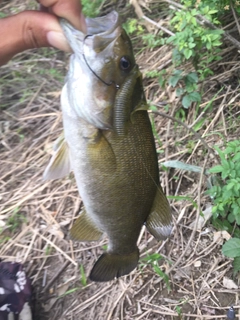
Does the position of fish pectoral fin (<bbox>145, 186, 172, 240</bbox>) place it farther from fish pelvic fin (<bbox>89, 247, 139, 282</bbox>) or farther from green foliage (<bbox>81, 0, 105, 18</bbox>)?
green foliage (<bbox>81, 0, 105, 18</bbox>)

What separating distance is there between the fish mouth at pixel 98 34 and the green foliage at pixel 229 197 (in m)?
1.02

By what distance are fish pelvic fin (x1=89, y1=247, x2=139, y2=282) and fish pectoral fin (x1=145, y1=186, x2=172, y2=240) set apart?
0.50 feet

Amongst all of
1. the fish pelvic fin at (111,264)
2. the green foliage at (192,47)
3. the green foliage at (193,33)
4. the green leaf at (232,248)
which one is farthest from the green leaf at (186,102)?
the fish pelvic fin at (111,264)

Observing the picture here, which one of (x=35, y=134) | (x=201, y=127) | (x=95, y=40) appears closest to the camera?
(x=95, y=40)

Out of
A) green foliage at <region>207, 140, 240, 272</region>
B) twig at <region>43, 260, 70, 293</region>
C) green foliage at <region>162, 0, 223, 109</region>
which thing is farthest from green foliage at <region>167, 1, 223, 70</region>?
twig at <region>43, 260, 70, 293</region>

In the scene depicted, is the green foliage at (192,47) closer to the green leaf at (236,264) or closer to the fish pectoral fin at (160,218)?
the green leaf at (236,264)

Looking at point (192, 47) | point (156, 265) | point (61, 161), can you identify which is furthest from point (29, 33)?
point (156, 265)

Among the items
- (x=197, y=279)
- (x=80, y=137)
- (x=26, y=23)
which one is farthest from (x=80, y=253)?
(x=26, y=23)

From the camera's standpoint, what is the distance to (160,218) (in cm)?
192

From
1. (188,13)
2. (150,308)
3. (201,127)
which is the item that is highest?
(188,13)

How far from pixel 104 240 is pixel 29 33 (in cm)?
152

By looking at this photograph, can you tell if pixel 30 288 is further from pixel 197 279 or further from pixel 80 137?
pixel 80 137

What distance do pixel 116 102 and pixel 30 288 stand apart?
63.1 inches

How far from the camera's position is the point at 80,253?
2.96 meters
